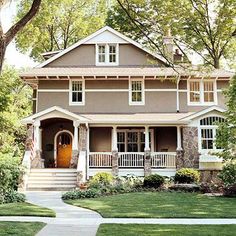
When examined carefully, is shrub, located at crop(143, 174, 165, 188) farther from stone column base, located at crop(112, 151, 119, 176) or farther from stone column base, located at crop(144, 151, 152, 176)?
stone column base, located at crop(112, 151, 119, 176)

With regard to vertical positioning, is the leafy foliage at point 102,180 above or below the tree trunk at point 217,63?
below

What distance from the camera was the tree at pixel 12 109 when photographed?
25031 millimetres

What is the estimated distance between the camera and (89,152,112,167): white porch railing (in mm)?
21594

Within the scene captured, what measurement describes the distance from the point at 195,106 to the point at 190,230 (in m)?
15.5

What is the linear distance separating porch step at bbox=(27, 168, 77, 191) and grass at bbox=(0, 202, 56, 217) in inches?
237

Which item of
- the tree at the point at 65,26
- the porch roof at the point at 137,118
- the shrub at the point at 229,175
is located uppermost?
the tree at the point at 65,26

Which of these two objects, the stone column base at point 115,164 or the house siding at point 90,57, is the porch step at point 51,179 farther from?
the house siding at point 90,57

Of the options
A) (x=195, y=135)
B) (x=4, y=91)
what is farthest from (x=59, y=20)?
(x=195, y=135)

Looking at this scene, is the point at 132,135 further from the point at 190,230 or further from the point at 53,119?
the point at 190,230

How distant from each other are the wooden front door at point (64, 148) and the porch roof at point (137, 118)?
207 cm

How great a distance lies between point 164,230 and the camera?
343 inches

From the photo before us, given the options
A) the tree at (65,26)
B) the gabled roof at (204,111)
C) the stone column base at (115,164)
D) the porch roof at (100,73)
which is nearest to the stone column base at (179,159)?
the gabled roof at (204,111)

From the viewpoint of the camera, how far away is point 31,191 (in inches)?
718

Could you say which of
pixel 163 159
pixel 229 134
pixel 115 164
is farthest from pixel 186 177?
pixel 115 164
